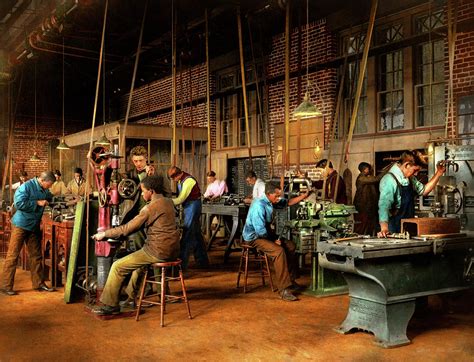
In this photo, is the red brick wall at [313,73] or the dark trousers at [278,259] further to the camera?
the red brick wall at [313,73]

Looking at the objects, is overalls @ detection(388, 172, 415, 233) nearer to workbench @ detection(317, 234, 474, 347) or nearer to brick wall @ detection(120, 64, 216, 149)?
workbench @ detection(317, 234, 474, 347)

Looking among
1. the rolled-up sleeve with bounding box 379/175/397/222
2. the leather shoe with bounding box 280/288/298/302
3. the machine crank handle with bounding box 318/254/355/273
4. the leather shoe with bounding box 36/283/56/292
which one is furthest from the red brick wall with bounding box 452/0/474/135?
the leather shoe with bounding box 36/283/56/292

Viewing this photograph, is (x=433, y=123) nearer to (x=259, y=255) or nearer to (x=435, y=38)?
(x=435, y=38)

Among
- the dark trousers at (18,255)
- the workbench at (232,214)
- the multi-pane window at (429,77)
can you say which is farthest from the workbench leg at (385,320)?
the multi-pane window at (429,77)

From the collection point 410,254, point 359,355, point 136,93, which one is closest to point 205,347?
point 359,355

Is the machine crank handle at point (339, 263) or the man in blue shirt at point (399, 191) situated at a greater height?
the man in blue shirt at point (399, 191)

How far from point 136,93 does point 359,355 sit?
50.0 ft

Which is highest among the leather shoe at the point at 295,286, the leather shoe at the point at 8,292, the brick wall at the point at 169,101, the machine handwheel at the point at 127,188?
the brick wall at the point at 169,101

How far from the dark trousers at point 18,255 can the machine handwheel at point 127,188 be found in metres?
1.91

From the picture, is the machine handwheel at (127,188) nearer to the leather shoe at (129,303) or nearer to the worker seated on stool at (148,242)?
the worker seated on stool at (148,242)

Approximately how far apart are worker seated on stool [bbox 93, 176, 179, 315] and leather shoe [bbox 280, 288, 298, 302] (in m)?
1.56

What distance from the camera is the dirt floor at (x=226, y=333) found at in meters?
4.36

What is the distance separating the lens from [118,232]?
5367 mm

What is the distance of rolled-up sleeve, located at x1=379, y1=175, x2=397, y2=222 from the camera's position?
6.07 m
